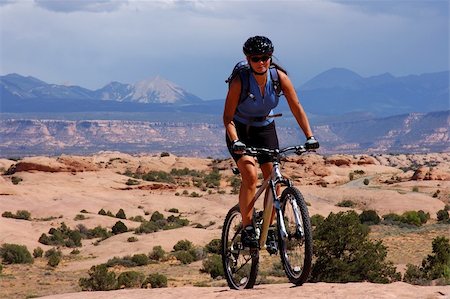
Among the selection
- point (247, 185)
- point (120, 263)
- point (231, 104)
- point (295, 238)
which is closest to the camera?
point (295, 238)

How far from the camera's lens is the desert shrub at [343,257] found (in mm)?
16812

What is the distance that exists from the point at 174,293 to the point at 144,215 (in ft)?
119

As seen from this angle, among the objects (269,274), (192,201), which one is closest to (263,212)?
(269,274)

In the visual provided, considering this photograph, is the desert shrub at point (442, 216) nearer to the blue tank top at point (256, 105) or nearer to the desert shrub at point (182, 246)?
the desert shrub at point (182, 246)

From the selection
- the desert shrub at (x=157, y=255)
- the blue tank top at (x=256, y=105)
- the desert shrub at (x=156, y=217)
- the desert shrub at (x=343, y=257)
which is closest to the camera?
the blue tank top at (x=256, y=105)

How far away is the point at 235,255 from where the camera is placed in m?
9.79

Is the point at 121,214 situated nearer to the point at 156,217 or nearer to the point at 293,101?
the point at 156,217

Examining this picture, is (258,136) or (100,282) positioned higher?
(258,136)

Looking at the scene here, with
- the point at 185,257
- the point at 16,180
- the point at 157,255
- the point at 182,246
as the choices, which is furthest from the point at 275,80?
the point at 16,180

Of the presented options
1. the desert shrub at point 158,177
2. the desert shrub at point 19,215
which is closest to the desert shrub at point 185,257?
the desert shrub at point 19,215

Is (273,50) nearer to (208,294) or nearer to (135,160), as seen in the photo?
(208,294)

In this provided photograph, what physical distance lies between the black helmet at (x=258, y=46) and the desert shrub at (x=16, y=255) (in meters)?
22.9

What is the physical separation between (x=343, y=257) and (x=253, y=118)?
31.8 feet

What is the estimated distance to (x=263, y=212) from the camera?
28.5 feet
